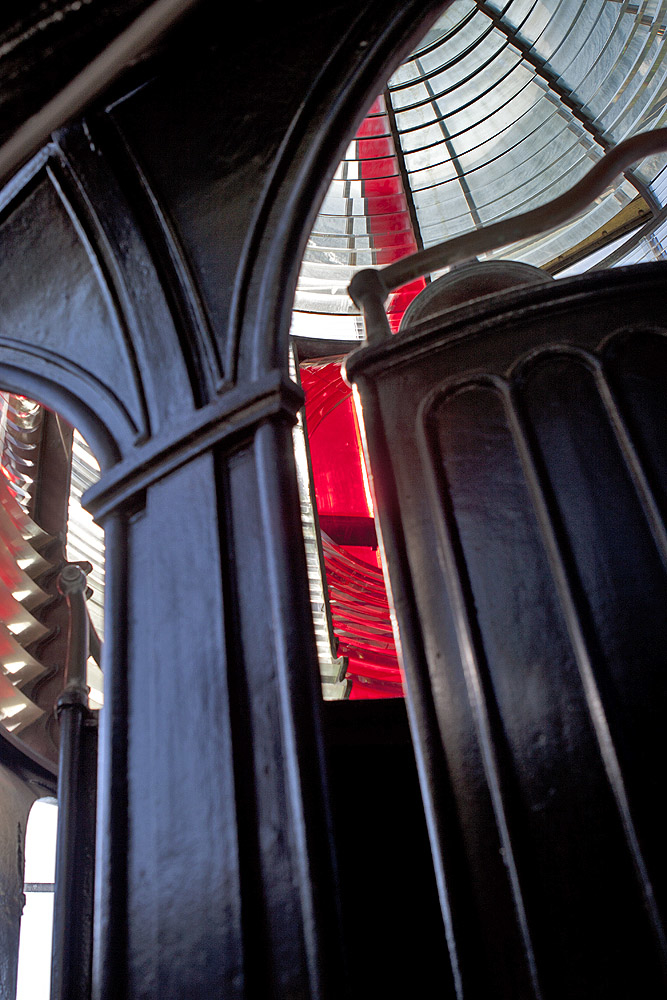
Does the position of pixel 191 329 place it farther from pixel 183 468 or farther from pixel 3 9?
pixel 3 9

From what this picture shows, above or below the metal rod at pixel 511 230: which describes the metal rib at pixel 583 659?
below

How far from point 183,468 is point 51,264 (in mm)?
762

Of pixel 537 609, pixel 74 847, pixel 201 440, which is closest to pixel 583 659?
pixel 537 609

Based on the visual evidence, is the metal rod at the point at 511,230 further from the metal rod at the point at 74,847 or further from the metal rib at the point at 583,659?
the metal rod at the point at 74,847

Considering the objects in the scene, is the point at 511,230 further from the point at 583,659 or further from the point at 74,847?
the point at 74,847

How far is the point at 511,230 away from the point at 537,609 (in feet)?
2.77

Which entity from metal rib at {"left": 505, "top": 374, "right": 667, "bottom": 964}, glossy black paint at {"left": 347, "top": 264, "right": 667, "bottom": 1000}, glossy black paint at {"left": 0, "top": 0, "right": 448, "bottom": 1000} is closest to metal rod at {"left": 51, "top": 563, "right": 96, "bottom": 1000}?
glossy black paint at {"left": 0, "top": 0, "right": 448, "bottom": 1000}

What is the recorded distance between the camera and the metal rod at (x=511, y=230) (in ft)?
5.62

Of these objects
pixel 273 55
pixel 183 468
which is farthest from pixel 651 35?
pixel 183 468

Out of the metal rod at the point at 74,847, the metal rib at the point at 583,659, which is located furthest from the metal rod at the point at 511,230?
the metal rod at the point at 74,847

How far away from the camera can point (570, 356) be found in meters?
1.49

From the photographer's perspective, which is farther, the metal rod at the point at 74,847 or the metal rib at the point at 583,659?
the metal rod at the point at 74,847

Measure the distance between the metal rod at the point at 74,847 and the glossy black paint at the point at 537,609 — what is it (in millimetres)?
1501

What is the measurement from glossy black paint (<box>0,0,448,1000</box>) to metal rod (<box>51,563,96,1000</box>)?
1.01 meters
